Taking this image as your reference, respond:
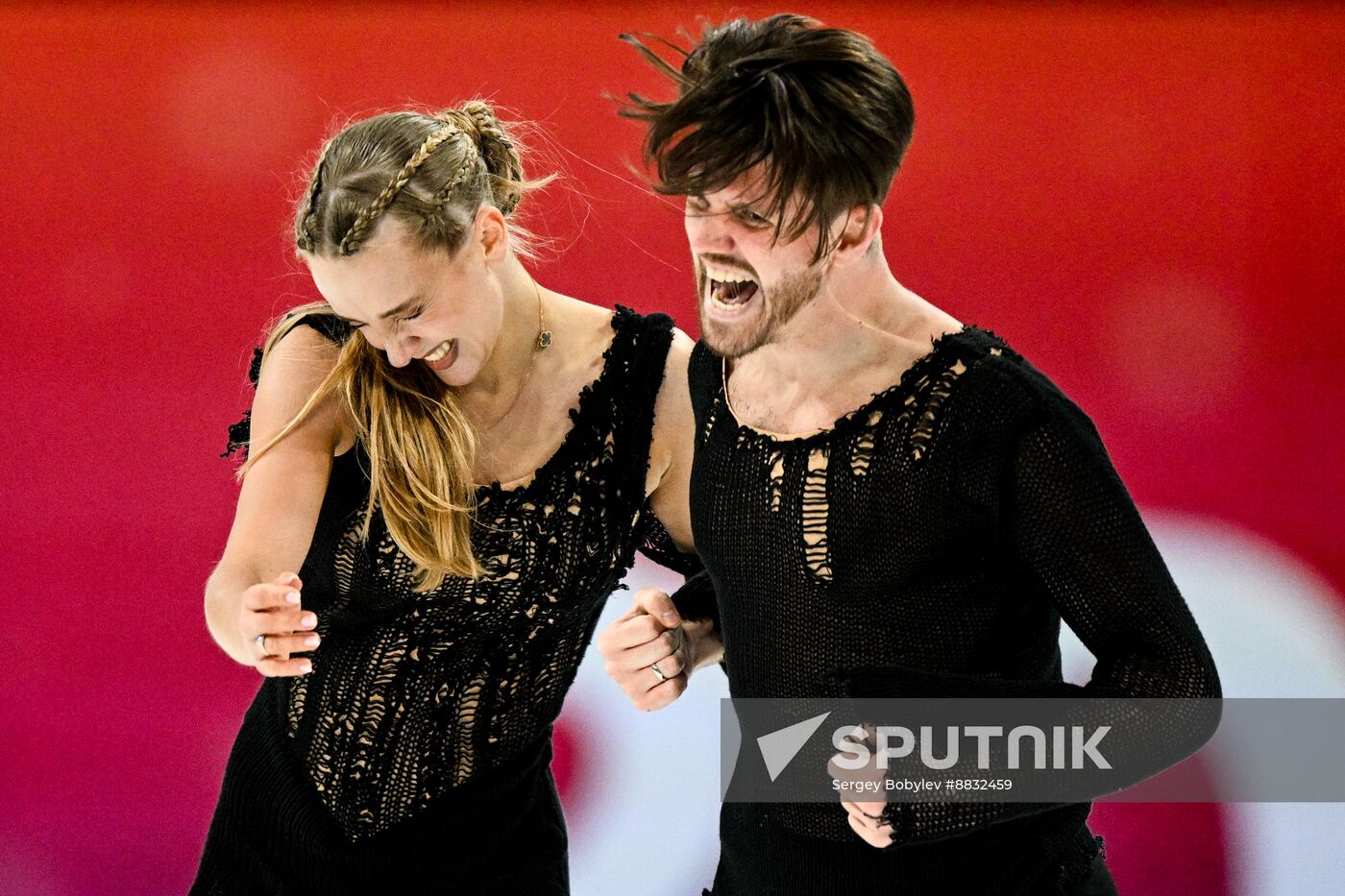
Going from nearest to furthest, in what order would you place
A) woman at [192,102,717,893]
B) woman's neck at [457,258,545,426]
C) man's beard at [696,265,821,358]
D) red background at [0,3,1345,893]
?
man's beard at [696,265,821,358], woman at [192,102,717,893], woman's neck at [457,258,545,426], red background at [0,3,1345,893]

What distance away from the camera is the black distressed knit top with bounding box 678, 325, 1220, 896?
1.21m

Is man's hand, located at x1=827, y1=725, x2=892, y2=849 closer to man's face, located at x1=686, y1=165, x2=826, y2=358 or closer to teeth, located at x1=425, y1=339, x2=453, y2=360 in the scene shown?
man's face, located at x1=686, y1=165, x2=826, y2=358

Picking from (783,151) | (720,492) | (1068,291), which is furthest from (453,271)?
(1068,291)

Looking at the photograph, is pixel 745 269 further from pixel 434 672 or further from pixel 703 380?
pixel 434 672

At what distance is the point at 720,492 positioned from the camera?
1.43 m

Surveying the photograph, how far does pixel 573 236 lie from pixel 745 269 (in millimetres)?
1423

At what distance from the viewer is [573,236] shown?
105 inches

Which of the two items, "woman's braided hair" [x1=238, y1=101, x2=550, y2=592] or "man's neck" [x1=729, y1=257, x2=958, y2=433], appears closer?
"man's neck" [x1=729, y1=257, x2=958, y2=433]

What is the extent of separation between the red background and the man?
4.16ft

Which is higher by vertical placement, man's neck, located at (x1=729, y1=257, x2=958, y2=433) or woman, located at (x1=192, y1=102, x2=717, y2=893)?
man's neck, located at (x1=729, y1=257, x2=958, y2=433)

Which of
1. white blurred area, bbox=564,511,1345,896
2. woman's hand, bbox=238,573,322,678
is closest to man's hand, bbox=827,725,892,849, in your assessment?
woman's hand, bbox=238,573,322,678

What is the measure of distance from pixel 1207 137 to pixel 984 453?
1.62 metres

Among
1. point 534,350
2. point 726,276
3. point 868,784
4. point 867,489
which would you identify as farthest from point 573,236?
point 868,784

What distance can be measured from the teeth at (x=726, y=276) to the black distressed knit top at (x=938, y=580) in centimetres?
17
